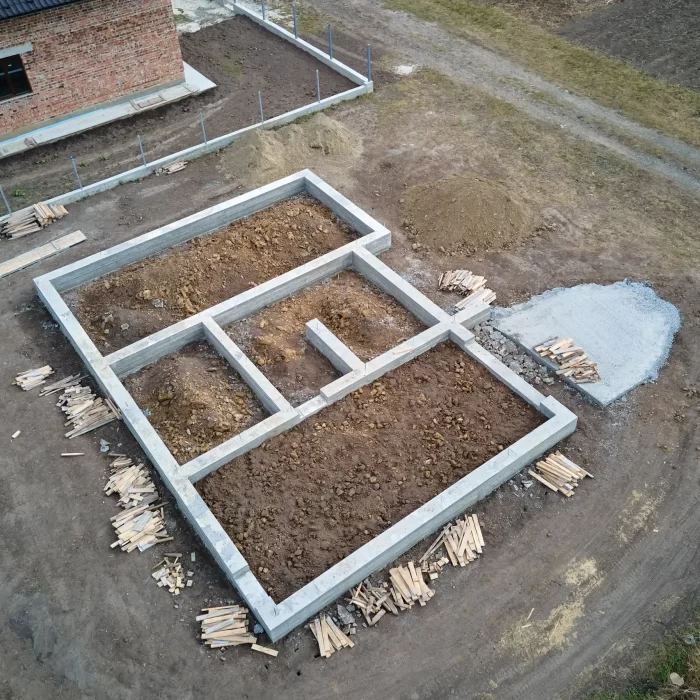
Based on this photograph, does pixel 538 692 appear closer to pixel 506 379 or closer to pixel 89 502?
pixel 506 379

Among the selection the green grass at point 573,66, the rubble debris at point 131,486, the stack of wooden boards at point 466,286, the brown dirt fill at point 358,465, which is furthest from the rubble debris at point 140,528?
the green grass at point 573,66

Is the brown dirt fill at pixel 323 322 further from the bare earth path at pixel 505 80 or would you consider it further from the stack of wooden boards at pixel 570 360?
the bare earth path at pixel 505 80

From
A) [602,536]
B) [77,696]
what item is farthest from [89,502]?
[602,536]

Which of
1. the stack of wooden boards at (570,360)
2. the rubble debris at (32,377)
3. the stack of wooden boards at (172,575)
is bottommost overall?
the stack of wooden boards at (172,575)

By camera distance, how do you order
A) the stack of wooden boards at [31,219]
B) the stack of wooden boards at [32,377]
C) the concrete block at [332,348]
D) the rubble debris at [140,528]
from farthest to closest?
the stack of wooden boards at [31,219] → the stack of wooden boards at [32,377] → the concrete block at [332,348] → the rubble debris at [140,528]

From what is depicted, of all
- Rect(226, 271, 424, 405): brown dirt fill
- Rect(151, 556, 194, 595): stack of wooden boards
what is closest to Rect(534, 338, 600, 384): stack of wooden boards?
Rect(226, 271, 424, 405): brown dirt fill

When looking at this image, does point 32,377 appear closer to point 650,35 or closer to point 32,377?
point 32,377
